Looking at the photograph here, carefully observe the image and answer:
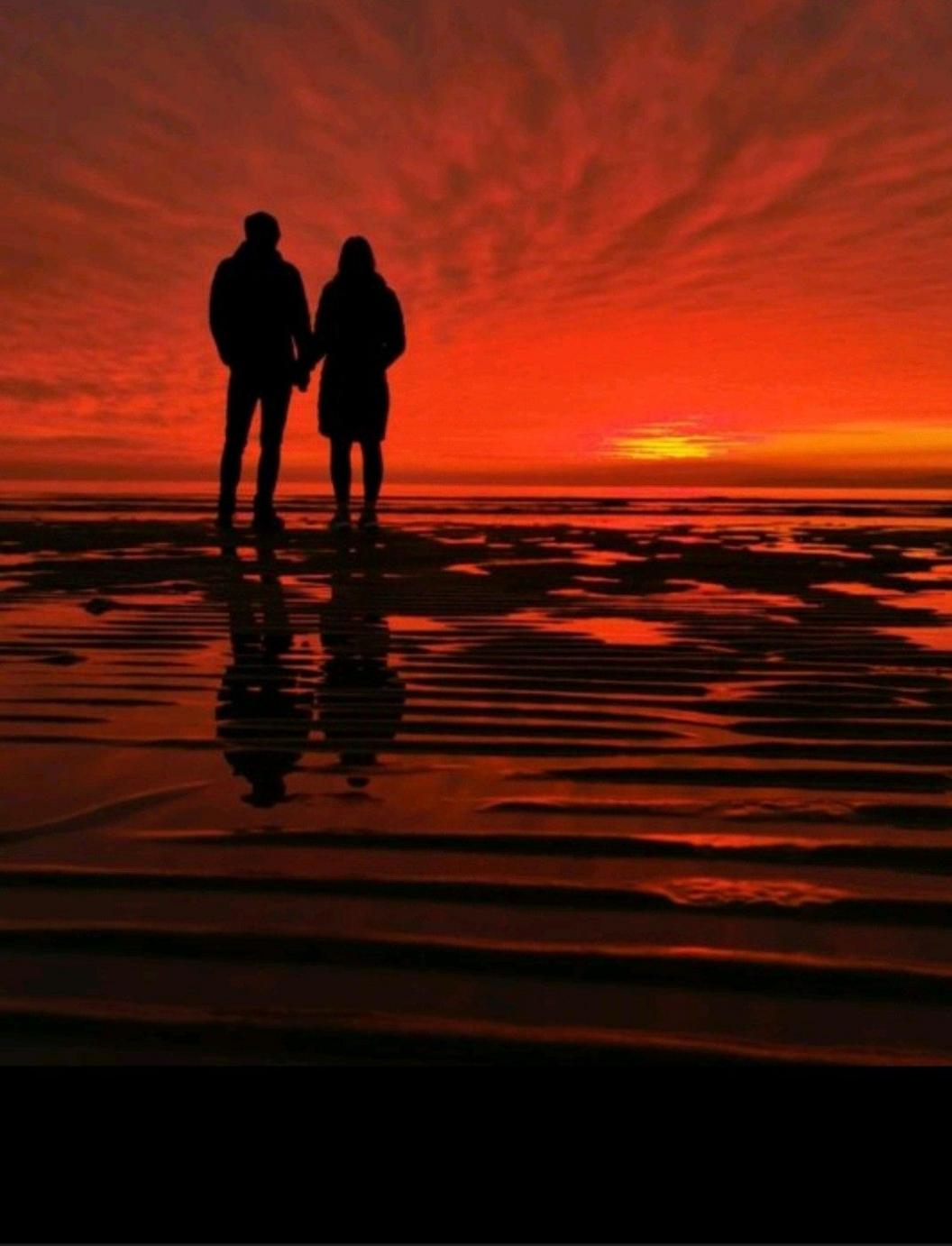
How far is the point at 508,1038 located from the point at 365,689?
7.65 ft

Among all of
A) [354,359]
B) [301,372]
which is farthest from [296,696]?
[354,359]

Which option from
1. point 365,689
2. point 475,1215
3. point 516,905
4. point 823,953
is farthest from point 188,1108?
point 365,689

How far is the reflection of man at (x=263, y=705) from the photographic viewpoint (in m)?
2.84

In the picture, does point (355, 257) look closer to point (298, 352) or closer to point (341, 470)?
Answer: point (298, 352)

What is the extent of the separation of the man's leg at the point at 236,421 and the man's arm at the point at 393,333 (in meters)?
1.21

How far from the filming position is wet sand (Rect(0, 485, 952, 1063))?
1.60m

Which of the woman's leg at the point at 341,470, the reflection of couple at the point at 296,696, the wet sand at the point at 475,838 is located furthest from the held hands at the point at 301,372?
the wet sand at the point at 475,838

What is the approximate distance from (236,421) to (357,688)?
764 centimetres

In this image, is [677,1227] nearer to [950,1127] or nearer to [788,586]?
[950,1127]

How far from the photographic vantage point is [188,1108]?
53.6 inches

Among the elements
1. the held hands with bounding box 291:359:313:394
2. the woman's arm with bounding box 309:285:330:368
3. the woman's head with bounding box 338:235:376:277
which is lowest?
the held hands with bounding box 291:359:313:394

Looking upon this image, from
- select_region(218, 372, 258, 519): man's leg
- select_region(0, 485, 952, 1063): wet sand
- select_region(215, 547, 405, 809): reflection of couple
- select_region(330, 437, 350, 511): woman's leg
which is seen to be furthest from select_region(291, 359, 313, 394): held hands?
select_region(0, 485, 952, 1063): wet sand

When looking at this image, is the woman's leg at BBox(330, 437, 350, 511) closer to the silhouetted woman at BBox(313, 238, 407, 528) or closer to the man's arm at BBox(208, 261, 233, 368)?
the silhouetted woman at BBox(313, 238, 407, 528)

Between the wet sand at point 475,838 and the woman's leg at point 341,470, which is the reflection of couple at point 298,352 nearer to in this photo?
the woman's leg at point 341,470
